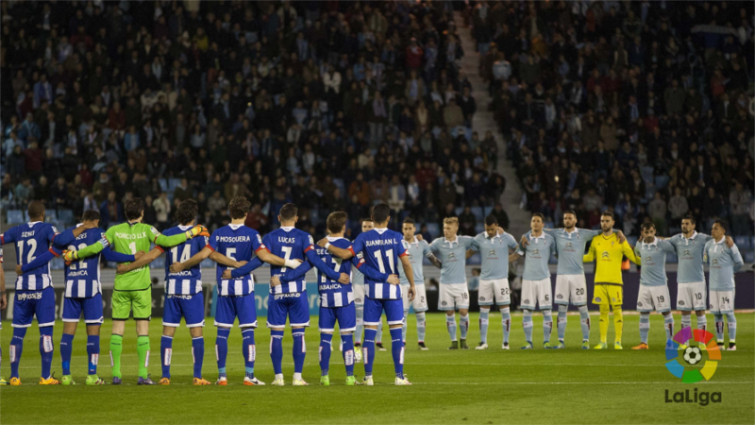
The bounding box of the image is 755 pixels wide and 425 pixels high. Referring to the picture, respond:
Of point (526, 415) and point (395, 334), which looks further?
point (395, 334)

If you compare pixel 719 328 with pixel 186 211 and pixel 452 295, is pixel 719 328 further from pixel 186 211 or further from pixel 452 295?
pixel 186 211

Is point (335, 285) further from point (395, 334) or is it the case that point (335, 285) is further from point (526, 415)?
point (526, 415)

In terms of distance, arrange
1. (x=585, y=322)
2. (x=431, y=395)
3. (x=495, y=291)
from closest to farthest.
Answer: (x=431, y=395)
(x=585, y=322)
(x=495, y=291)

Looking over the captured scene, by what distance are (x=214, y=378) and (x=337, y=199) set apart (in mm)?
16169

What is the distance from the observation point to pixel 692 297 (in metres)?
19.1

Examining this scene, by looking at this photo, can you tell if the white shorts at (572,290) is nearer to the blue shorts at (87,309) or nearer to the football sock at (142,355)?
the football sock at (142,355)

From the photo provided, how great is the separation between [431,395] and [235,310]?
114 inches

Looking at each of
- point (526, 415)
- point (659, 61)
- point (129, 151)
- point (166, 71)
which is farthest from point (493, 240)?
point (659, 61)

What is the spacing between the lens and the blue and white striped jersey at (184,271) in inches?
499

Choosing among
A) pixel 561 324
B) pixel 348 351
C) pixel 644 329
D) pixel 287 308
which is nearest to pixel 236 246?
pixel 287 308

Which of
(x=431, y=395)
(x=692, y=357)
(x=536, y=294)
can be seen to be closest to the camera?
(x=431, y=395)

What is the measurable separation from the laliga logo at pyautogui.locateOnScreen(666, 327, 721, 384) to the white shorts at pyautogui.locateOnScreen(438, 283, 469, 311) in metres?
3.99

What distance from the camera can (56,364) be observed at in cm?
1714

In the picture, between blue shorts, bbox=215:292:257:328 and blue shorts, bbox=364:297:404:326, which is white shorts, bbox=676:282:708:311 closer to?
blue shorts, bbox=364:297:404:326
